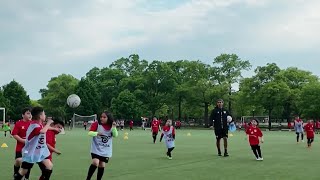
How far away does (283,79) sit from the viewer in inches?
2672

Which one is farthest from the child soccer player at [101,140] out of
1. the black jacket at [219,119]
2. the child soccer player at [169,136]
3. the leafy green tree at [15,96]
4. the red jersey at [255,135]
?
the leafy green tree at [15,96]

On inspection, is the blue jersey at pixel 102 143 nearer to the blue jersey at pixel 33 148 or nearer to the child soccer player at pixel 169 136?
the blue jersey at pixel 33 148

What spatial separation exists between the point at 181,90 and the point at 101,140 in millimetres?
65684

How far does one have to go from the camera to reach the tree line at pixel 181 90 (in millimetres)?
67250

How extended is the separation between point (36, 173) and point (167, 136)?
6199 mm

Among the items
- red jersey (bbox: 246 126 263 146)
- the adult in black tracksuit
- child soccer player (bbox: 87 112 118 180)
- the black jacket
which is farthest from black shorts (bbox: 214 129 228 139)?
child soccer player (bbox: 87 112 118 180)

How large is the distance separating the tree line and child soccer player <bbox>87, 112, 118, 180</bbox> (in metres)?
58.7

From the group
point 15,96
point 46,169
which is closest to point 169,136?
point 46,169

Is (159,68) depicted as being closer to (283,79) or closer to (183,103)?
(183,103)

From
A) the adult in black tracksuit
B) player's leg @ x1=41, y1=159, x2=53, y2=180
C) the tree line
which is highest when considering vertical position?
the tree line

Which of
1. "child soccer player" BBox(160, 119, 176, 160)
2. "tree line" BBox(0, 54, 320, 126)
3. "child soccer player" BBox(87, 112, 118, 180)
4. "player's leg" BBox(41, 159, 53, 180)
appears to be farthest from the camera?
"tree line" BBox(0, 54, 320, 126)

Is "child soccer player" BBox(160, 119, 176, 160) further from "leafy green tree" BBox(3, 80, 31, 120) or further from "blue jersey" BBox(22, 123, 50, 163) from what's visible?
"leafy green tree" BBox(3, 80, 31, 120)

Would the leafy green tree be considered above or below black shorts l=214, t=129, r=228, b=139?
above

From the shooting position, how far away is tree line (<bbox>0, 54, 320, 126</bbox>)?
67.2m
